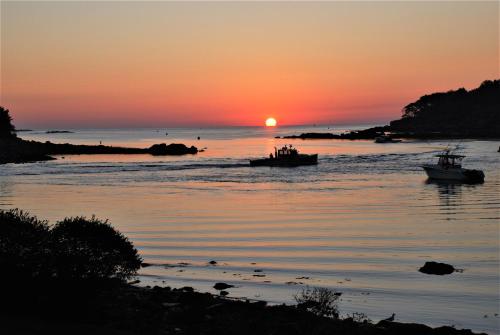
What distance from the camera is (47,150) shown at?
115375 mm

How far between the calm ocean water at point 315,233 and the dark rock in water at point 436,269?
1.08ft

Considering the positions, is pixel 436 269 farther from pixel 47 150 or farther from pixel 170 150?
pixel 47 150

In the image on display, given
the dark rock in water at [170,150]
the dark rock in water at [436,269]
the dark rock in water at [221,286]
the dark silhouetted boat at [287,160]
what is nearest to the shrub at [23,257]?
the dark rock in water at [221,286]

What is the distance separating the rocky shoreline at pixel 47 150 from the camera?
94.0 m

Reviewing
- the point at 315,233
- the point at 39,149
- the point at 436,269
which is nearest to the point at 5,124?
the point at 39,149

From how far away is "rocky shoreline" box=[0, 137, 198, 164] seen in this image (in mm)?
94000

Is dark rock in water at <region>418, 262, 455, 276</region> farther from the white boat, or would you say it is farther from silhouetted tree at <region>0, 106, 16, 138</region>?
silhouetted tree at <region>0, 106, 16, 138</region>

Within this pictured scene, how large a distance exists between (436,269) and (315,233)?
835cm

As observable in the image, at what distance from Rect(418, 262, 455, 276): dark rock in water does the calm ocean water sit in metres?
0.33

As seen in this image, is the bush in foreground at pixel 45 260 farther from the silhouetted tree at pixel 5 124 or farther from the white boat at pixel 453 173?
the silhouetted tree at pixel 5 124

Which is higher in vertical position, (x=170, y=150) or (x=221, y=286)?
(x=170, y=150)

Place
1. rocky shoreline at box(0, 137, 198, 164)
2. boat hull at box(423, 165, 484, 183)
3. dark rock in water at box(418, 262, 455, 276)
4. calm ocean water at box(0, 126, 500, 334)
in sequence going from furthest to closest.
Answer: rocky shoreline at box(0, 137, 198, 164) < boat hull at box(423, 165, 484, 183) < dark rock in water at box(418, 262, 455, 276) < calm ocean water at box(0, 126, 500, 334)

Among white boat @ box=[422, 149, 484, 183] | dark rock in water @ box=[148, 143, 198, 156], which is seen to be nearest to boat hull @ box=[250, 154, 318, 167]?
white boat @ box=[422, 149, 484, 183]

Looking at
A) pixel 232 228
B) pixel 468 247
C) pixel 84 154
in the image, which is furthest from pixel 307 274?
pixel 84 154
